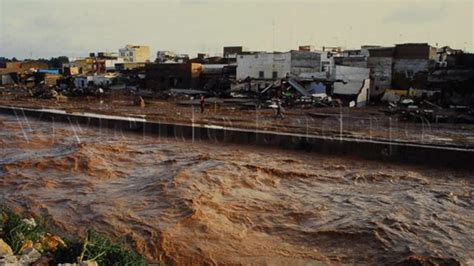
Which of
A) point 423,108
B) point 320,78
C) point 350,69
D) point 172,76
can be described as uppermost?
point 350,69

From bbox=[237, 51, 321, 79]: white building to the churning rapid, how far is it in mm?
21337

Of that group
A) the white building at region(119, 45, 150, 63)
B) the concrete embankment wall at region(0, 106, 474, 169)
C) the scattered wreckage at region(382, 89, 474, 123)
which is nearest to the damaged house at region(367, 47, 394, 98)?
the scattered wreckage at region(382, 89, 474, 123)

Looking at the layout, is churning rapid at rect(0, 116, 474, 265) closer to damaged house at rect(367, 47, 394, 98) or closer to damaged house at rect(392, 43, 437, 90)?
damaged house at rect(367, 47, 394, 98)

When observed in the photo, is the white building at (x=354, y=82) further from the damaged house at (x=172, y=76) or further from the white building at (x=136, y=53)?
the white building at (x=136, y=53)

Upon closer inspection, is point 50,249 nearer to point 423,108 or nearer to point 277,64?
point 423,108

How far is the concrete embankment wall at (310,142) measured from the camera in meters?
11.2

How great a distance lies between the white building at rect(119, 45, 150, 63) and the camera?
71775 mm

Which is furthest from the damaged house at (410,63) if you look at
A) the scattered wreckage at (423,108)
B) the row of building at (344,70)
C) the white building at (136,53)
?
the white building at (136,53)

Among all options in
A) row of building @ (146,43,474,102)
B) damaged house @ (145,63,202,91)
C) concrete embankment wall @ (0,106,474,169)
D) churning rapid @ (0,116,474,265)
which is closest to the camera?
churning rapid @ (0,116,474,265)

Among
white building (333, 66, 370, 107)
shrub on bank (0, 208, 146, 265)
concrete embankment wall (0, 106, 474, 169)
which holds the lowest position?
shrub on bank (0, 208, 146, 265)

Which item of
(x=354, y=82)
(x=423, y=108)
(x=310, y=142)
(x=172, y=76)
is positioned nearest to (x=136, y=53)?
(x=172, y=76)

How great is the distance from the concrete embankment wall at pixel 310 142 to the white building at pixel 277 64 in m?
19.0

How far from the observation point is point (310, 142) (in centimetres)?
1302

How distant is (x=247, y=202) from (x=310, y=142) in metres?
4.77
